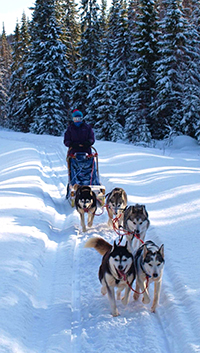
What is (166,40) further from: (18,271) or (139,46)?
(18,271)

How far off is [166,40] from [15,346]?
22.9m

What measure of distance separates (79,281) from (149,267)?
3.85ft

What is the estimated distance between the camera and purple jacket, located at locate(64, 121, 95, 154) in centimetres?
770

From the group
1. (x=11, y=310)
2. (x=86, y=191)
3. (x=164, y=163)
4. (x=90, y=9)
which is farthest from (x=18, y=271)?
(x=90, y=9)

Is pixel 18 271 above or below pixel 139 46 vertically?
below

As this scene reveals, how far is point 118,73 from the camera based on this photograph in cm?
2752

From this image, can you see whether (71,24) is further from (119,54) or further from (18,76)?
(119,54)

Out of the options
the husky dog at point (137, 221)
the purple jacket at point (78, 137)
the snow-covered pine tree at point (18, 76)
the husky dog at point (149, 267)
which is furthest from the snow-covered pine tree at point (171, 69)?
the husky dog at point (149, 267)

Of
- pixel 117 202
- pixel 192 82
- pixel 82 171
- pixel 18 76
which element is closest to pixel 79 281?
pixel 117 202

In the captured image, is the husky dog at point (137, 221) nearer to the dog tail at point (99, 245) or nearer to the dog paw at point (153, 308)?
the dog tail at point (99, 245)

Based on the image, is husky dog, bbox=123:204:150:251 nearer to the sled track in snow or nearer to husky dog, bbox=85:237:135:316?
the sled track in snow

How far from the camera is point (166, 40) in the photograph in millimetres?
22656

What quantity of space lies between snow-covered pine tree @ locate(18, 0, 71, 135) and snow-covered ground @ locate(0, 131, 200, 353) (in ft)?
64.5

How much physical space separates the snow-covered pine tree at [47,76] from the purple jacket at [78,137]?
19717mm
